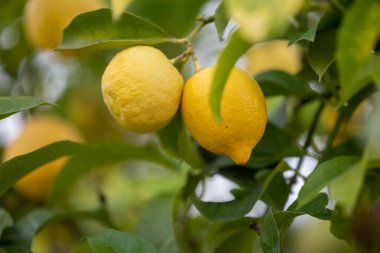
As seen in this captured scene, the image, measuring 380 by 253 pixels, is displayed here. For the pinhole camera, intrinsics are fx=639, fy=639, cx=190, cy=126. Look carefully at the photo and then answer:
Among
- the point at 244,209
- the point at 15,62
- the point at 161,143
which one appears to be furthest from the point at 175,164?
the point at 15,62

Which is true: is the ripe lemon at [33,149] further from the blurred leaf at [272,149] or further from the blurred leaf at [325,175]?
the blurred leaf at [325,175]

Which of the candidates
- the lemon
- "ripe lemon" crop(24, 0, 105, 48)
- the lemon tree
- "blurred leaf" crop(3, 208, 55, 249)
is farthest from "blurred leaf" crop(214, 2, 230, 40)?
the lemon

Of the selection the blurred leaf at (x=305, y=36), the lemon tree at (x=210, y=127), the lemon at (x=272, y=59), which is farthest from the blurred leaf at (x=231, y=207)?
the lemon at (x=272, y=59)

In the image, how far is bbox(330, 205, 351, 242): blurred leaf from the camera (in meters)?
0.75

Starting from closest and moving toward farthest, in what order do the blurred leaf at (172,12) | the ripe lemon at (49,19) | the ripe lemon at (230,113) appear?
the ripe lemon at (230,113), the ripe lemon at (49,19), the blurred leaf at (172,12)

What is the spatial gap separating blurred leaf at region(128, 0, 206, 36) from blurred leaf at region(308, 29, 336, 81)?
70cm

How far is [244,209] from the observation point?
852 mm

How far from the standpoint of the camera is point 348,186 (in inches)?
23.8

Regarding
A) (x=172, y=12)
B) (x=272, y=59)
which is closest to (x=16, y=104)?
(x=172, y=12)

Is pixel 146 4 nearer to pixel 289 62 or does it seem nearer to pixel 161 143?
pixel 289 62

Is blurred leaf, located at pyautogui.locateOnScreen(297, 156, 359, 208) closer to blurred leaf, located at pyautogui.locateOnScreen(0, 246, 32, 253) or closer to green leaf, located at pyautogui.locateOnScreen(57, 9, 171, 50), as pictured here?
green leaf, located at pyautogui.locateOnScreen(57, 9, 171, 50)

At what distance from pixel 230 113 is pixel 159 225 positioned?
42cm

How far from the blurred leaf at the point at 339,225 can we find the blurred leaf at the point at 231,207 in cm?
12

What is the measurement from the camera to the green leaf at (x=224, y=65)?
65 cm
